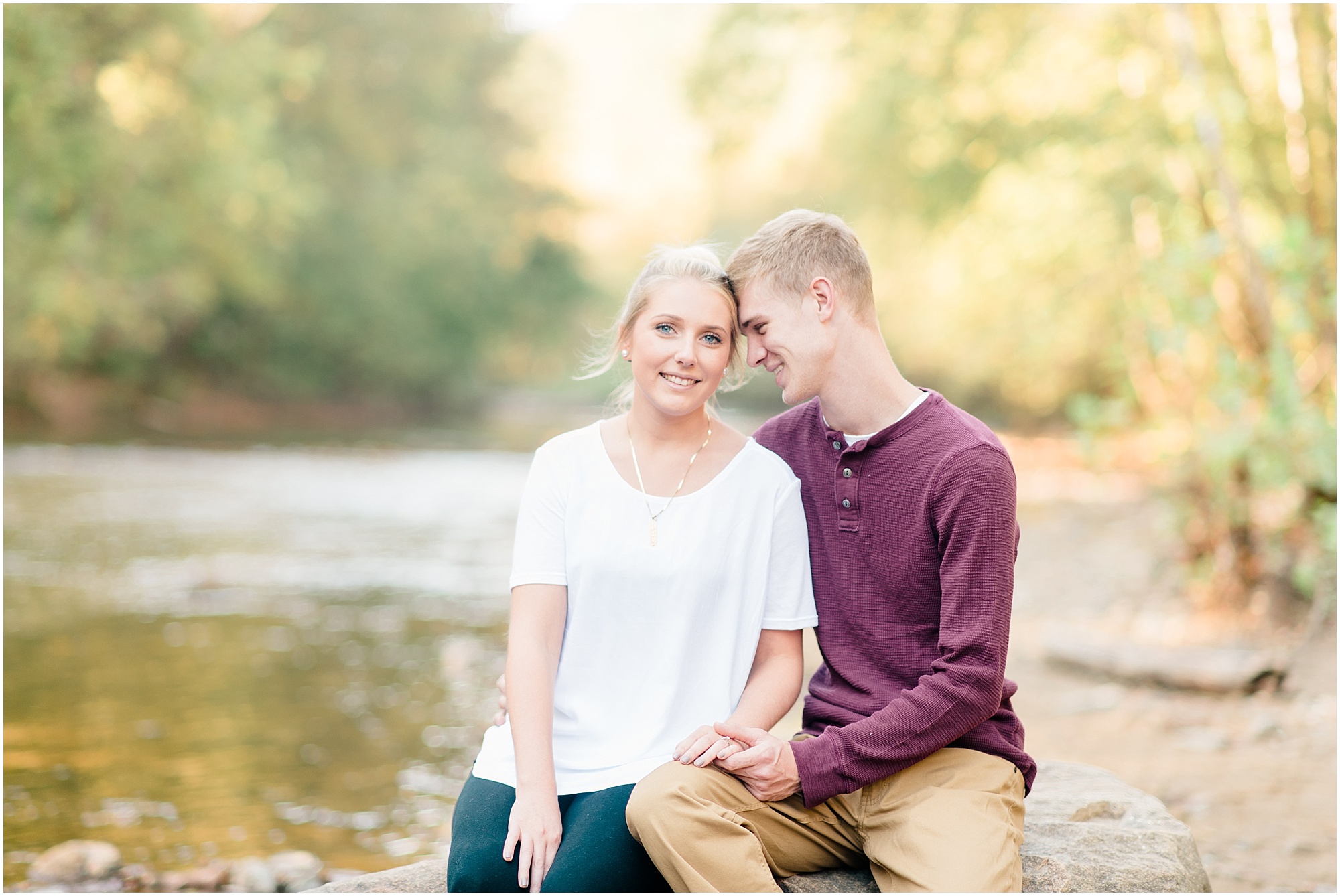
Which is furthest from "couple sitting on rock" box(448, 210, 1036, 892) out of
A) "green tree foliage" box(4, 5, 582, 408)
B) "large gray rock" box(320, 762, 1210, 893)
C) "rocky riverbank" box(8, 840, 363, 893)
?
"green tree foliage" box(4, 5, 582, 408)

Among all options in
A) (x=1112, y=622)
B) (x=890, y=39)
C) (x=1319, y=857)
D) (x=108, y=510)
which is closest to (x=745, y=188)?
(x=890, y=39)

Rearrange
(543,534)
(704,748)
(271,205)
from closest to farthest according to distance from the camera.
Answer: (704,748) → (543,534) → (271,205)

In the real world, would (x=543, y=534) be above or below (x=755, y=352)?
below

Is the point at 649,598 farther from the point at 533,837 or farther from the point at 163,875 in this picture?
the point at 163,875

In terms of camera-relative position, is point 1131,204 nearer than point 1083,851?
No

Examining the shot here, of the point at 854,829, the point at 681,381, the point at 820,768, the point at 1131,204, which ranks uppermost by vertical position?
the point at 1131,204

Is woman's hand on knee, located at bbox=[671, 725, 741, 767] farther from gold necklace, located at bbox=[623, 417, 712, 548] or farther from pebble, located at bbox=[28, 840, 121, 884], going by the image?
pebble, located at bbox=[28, 840, 121, 884]

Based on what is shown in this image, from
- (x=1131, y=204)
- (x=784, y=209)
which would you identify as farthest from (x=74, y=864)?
(x=784, y=209)

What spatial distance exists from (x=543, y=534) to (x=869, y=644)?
0.73 metres

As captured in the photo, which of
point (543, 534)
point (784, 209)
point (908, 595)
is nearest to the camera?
point (908, 595)

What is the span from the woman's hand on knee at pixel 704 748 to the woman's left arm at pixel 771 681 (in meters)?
0.07

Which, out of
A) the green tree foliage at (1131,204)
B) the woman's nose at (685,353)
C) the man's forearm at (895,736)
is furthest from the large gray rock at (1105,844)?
the green tree foliage at (1131,204)

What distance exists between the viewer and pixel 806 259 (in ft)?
8.28

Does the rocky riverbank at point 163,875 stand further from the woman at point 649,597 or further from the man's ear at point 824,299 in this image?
the man's ear at point 824,299
